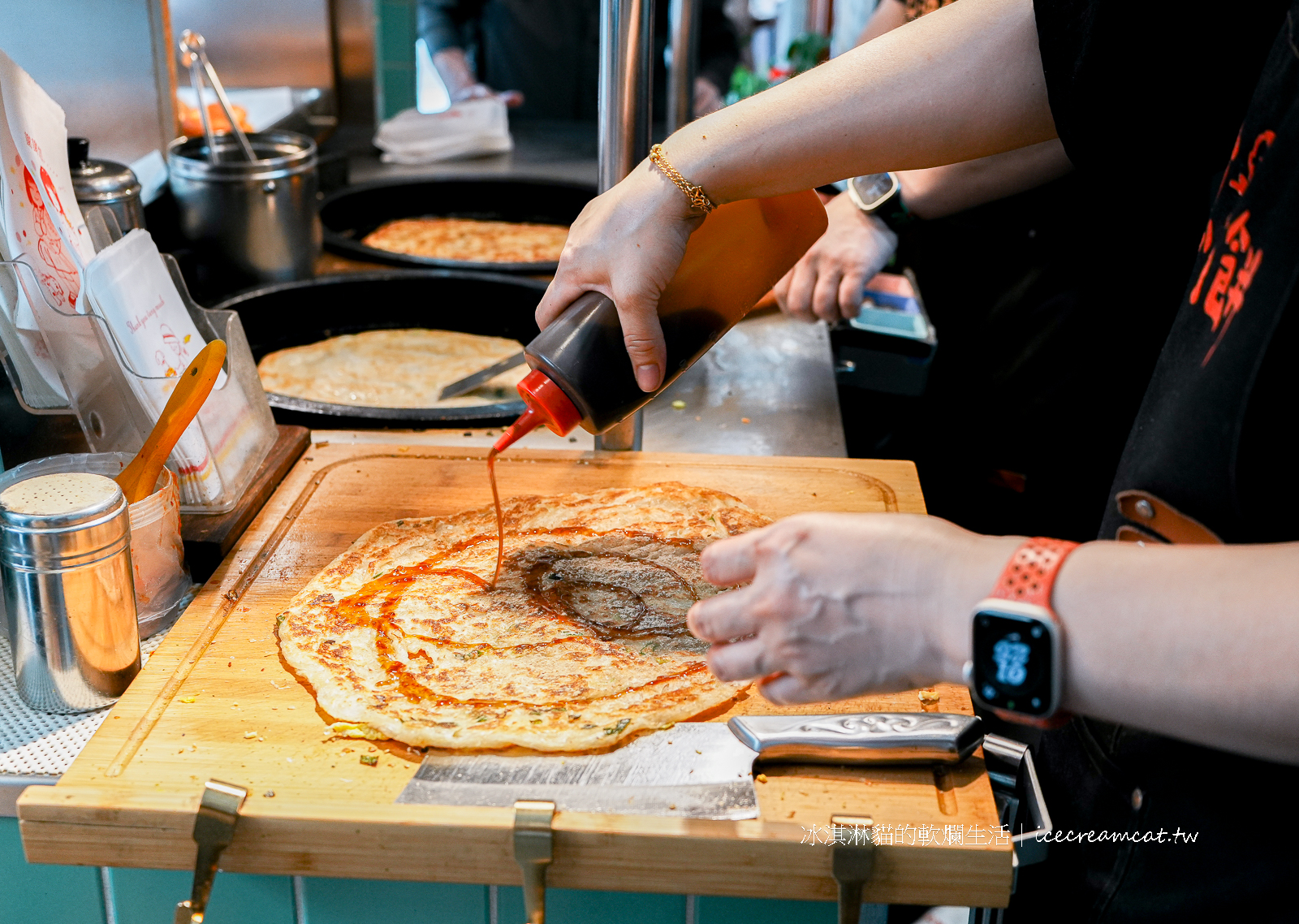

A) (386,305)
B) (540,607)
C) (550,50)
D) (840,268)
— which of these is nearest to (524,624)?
(540,607)

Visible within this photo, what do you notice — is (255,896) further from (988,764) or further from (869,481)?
(869,481)

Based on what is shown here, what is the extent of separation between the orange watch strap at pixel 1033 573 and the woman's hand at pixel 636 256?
20.3 inches

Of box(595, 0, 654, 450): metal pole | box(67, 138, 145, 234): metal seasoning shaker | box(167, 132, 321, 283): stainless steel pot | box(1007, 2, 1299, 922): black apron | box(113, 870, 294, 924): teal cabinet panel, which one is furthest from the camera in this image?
box(167, 132, 321, 283): stainless steel pot

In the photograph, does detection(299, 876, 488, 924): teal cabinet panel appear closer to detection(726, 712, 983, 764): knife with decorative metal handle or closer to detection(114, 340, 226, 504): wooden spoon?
detection(726, 712, 983, 764): knife with decorative metal handle

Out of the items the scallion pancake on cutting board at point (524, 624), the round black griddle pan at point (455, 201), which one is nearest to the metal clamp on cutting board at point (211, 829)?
the scallion pancake on cutting board at point (524, 624)

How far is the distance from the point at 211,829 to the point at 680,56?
254 cm

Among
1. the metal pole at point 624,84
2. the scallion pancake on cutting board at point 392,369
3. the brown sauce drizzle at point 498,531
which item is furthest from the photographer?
the scallion pancake on cutting board at point 392,369

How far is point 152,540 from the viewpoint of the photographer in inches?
46.6

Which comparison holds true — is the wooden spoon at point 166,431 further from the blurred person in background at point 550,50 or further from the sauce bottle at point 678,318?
the blurred person in background at point 550,50

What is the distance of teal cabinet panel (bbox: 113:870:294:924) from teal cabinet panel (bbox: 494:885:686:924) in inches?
8.8

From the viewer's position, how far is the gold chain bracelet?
118 centimetres

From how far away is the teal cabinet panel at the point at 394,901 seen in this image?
42.7 inches

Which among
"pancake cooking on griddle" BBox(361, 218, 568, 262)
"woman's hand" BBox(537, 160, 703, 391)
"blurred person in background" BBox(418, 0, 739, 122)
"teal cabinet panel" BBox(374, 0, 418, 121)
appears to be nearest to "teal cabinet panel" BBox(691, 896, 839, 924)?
"woman's hand" BBox(537, 160, 703, 391)

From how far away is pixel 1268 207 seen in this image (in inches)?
35.0
